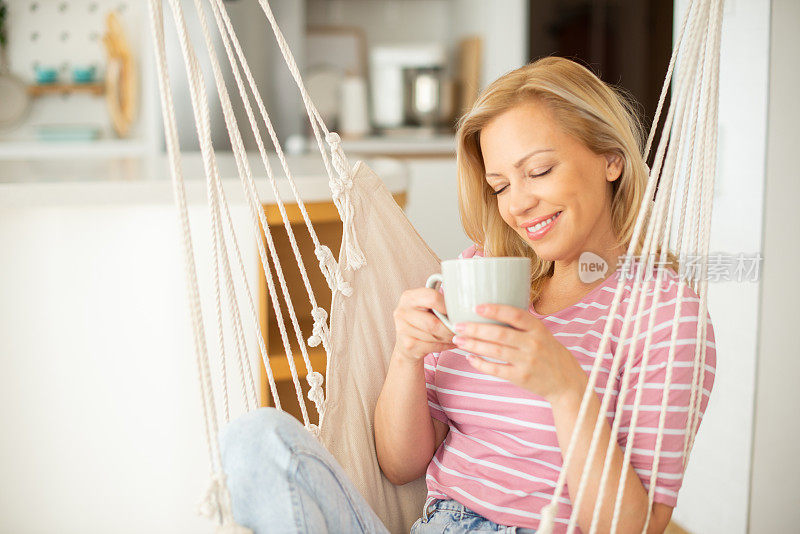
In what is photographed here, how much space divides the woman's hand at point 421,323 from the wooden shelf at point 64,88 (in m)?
3.51

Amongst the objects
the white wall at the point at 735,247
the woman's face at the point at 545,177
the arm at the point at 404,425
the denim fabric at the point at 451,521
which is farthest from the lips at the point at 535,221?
the white wall at the point at 735,247

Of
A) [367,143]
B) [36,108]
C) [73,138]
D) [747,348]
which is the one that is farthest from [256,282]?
[36,108]

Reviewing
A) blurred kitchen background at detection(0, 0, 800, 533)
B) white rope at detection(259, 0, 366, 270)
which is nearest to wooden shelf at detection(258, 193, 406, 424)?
blurred kitchen background at detection(0, 0, 800, 533)

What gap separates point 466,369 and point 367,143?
273cm

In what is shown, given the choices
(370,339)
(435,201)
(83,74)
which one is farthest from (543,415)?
(83,74)

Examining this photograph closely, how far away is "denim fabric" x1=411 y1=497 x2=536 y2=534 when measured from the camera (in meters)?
0.91

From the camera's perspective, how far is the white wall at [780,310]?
139cm

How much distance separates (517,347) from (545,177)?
0.28 metres

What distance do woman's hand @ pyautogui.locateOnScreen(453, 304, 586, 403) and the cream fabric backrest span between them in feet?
1.07

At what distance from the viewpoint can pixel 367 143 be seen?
3.62 m

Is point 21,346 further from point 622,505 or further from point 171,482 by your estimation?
point 622,505

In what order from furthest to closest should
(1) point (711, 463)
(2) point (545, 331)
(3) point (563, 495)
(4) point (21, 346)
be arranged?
(1) point (711, 463)
(4) point (21, 346)
(3) point (563, 495)
(2) point (545, 331)

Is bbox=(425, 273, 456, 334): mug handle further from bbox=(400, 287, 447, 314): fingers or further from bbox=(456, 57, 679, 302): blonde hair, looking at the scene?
bbox=(456, 57, 679, 302): blonde hair

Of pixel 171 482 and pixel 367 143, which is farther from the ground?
pixel 367 143
